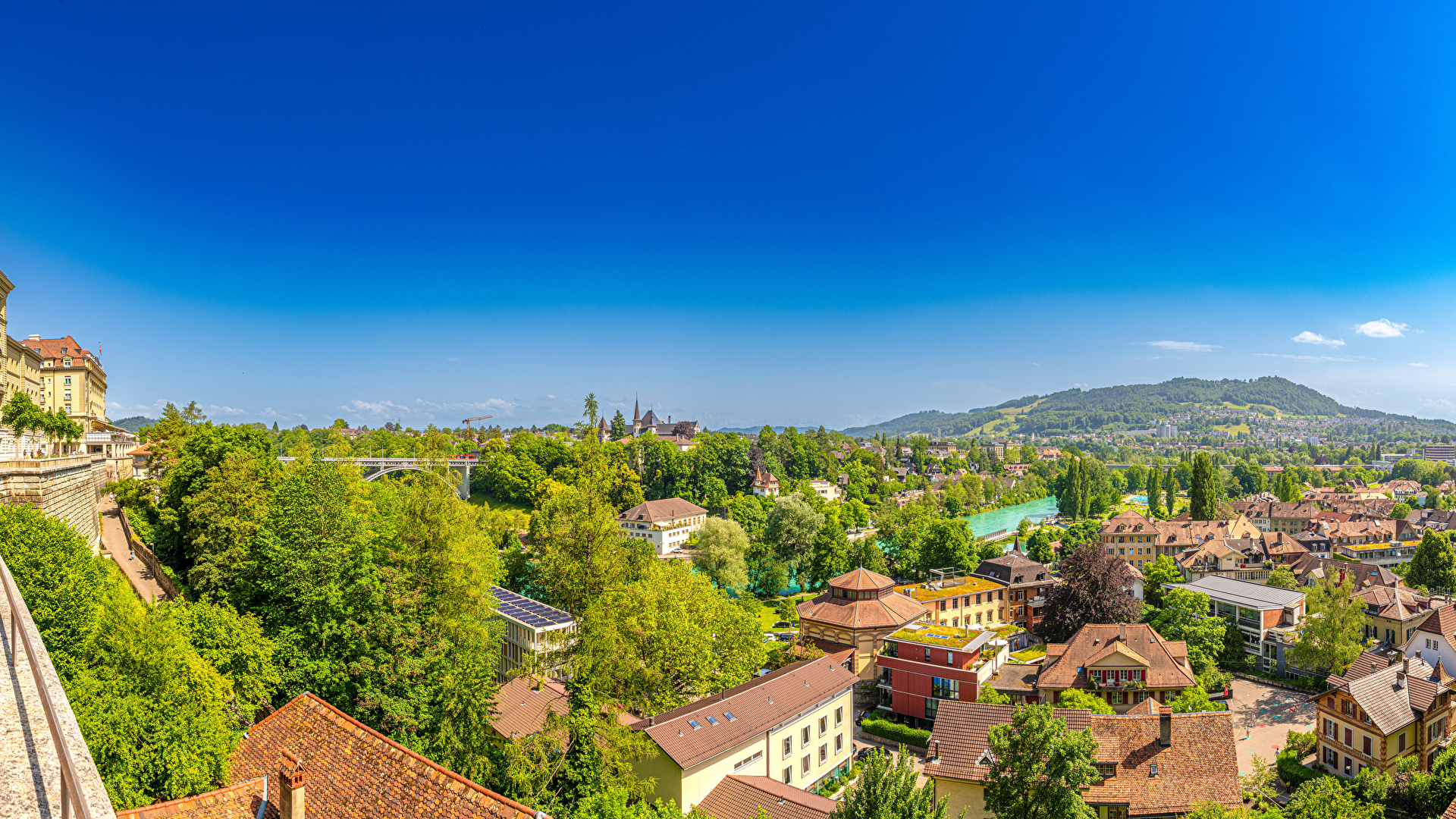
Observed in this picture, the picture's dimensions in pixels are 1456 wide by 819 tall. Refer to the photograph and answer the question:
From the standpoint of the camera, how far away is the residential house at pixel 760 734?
20328 millimetres

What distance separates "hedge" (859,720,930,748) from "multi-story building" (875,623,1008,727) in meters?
1.27

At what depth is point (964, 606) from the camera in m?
45.8

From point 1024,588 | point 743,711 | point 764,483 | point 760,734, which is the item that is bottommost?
point 1024,588

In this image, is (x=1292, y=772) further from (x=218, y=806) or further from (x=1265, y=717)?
(x=218, y=806)

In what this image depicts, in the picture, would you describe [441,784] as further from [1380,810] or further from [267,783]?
[1380,810]

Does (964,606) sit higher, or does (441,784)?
(441,784)

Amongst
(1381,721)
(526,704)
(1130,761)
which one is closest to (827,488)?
(1381,721)

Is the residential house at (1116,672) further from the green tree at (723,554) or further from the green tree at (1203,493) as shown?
the green tree at (1203,493)

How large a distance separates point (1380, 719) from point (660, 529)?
51.4m

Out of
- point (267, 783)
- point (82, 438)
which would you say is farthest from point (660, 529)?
point (267, 783)

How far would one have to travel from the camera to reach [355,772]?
390 inches

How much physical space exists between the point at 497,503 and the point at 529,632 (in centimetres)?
5265

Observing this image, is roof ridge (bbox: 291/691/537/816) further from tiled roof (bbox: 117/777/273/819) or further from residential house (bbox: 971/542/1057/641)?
residential house (bbox: 971/542/1057/641)

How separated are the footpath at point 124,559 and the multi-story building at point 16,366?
15.0ft
